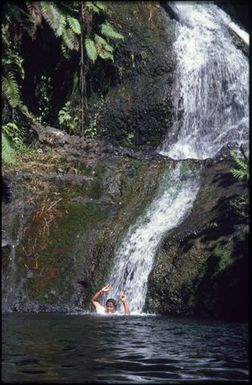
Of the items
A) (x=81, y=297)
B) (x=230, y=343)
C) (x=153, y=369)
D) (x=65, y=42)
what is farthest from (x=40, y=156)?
(x=153, y=369)

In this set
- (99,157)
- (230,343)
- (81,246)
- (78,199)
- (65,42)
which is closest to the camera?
(230,343)

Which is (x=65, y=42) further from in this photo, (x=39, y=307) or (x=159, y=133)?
(x=39, y=307)

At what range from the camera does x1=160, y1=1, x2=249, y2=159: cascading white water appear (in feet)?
62.5

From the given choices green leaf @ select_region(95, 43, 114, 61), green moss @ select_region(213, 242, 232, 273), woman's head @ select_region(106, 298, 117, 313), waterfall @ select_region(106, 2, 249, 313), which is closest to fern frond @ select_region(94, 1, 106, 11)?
green leaf @ select_region(95, 43, 114, 61)

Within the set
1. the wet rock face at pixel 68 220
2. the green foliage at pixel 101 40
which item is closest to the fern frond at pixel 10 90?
the wet rock face at pixel 68 220

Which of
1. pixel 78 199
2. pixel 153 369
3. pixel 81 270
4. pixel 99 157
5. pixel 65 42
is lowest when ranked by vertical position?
pixel 153 369

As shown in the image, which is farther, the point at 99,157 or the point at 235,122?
the point at 235,122

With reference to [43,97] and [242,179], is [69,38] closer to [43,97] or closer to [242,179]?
[43,97]

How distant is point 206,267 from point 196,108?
8819 millimetres

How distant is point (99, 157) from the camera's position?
703 inches

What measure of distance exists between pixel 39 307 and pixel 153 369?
7.49 meters

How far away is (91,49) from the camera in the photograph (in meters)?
19.8

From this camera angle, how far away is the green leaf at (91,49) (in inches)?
771

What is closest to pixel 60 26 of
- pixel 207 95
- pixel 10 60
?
pixel 10 60
